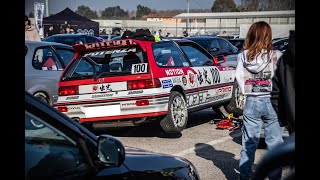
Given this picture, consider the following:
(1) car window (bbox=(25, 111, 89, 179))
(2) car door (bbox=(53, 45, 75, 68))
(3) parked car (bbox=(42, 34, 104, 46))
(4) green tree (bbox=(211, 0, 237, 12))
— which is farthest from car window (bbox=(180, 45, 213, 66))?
(4) green tree (bbox=(211, 0, 237, 12))

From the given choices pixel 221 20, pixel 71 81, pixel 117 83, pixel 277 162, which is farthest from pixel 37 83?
pixel 221 20

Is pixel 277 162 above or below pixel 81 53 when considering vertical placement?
below

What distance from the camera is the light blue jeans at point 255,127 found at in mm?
4809

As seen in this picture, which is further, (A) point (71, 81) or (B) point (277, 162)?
(A) point (71, 81)

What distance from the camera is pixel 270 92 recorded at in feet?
15.6

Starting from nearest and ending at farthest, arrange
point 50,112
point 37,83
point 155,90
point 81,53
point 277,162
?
point 277,162, point 50,112, point 155,90, point 81,53, point 37,83

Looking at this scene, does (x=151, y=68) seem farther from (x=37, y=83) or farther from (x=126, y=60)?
(x=37, y=83)

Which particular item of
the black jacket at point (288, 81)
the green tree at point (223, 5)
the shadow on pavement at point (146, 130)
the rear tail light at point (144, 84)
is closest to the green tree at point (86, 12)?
the green tree at point (223, 5)

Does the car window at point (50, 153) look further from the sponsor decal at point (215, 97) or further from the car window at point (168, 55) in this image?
the sponsor decal at point (215, 97)

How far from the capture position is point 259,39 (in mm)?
4844

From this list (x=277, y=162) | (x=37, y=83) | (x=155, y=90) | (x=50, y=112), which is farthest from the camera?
(x=37, y=83)

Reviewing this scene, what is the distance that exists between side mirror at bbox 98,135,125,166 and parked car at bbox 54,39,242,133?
4329mm

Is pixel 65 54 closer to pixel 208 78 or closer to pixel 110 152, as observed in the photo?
pixel 208 78

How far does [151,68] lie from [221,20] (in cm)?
5385
